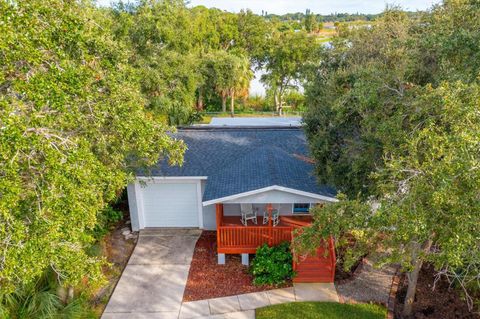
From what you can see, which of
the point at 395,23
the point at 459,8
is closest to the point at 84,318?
the point at 459,8

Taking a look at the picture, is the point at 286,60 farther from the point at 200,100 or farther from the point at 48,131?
the point at 48,131

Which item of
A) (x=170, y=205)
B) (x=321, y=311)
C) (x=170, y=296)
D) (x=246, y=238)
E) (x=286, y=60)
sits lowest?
(x=321, y=311)

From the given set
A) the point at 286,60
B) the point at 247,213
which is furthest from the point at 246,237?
the point at 286,60

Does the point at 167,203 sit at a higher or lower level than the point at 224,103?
lower

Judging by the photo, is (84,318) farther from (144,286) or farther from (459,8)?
(459,8)

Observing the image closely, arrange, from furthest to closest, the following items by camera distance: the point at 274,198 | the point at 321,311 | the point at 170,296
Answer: the point at 274,198 → the point at 170,296 → the point at 321,311

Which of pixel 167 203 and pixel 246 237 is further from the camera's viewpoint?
pixel 167 203

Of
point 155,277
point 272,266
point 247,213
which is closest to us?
point 272,266
